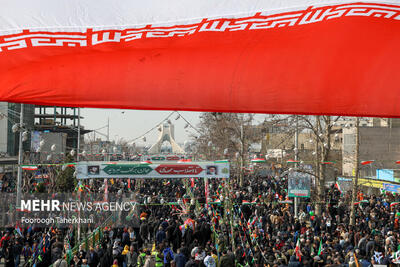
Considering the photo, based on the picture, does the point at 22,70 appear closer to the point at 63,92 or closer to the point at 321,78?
the point at 63,92

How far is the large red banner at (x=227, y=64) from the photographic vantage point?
2719mm

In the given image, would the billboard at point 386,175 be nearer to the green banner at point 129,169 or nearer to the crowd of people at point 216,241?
the crowd of people at point 216,241

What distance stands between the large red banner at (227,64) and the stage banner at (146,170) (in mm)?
15073

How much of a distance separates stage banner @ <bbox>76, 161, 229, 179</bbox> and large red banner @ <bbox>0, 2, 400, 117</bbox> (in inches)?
593

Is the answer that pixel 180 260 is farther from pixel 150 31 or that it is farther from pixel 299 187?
pixel 150 31

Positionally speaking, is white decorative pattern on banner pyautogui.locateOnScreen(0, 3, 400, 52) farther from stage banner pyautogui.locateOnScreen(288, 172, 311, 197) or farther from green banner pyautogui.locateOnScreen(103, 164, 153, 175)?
stage banner pyautogui.locateOnScreen(288, 172, 311, 197)

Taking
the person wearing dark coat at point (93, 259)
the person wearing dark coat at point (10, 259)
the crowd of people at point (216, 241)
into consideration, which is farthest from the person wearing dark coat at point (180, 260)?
the person wearing dark coat at point (10, 259)

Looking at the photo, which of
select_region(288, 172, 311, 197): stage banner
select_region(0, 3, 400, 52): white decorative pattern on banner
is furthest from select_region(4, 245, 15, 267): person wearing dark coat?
select_region(0, 3, 400, 52): white decorative pattern on banner

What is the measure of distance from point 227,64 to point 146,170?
1543cm

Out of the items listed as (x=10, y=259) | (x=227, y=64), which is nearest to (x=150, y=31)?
(x=227, y=64)

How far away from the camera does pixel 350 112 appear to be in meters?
2.75

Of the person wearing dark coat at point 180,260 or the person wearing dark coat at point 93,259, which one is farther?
the person wearing dark coat at point 93,259

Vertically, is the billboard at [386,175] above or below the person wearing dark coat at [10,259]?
above

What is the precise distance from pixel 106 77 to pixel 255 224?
1726cm
